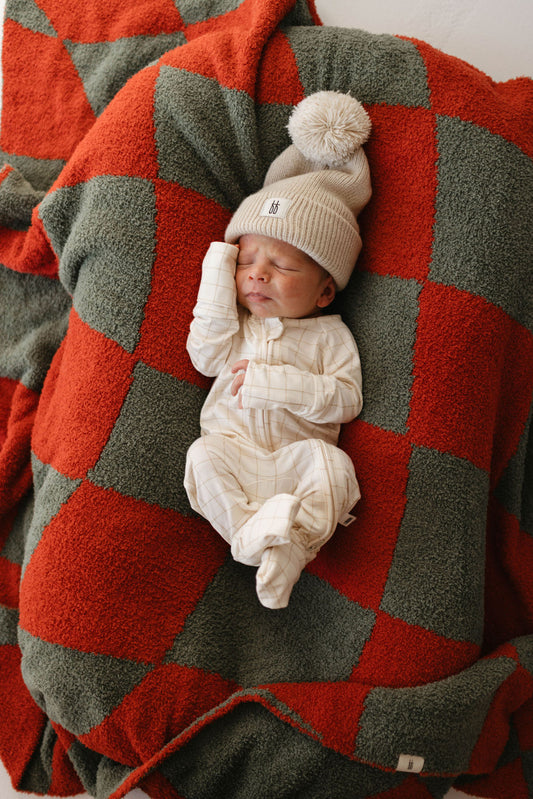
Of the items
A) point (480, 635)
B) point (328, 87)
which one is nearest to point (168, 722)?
point (480, 635)

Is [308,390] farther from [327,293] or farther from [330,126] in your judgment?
[330,126]

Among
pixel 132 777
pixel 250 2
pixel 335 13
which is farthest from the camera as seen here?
pixel 335 13

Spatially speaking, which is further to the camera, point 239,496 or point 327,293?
point 327,293

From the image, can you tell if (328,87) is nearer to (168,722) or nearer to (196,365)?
(196,365)

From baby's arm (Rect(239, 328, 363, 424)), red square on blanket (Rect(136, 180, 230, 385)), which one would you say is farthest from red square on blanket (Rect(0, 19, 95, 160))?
baby's arm (Rect(239, 328, 363, 424))

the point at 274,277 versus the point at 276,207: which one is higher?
the point at 276,207

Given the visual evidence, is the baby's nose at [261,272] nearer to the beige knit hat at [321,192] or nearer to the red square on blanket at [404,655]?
the beige knit hat at [321,192]

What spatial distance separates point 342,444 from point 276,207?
0.48m

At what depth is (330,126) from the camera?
1189 millimetres

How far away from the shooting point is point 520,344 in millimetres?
1206

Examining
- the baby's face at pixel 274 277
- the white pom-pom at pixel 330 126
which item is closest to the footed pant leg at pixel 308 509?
the baby's face at pixel 274 277

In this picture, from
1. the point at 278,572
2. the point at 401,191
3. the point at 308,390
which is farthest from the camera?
the point at 401,191

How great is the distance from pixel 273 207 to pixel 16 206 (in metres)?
0.63

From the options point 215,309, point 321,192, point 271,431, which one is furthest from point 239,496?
point 321,192
